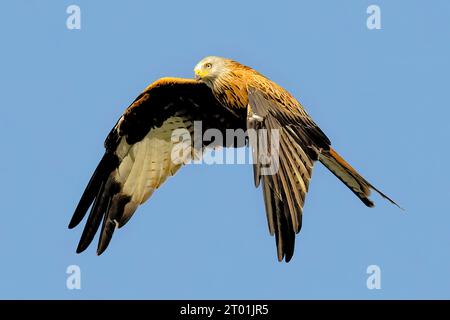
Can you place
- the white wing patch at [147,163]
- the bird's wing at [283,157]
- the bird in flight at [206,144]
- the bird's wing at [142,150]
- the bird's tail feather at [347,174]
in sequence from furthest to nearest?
the white wing patch at [147,163], the bird's wing at [142,150], the bird's tail feather at [347,174], the bird in flight at [206,144], the bird's wing at [283,157]

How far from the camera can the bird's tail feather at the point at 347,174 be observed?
11.5 m

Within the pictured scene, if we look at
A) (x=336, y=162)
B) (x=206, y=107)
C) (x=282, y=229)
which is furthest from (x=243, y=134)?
(x=282, y=229)

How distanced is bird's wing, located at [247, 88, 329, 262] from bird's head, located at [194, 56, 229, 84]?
0.57m

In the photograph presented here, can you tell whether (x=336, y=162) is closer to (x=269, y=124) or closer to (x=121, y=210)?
(x=269, y=124)

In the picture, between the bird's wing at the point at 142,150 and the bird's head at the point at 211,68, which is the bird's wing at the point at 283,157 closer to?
the bird's head at the point at 211,68

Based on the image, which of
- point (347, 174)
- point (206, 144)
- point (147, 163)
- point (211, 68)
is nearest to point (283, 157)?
point (347, 174)

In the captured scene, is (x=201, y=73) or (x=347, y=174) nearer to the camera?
(x=347, y=174)

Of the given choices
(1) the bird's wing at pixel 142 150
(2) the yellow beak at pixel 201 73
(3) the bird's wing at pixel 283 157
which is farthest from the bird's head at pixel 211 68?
(3) the bird's wing at pixel 283 157

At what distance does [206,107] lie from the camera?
40.5ft

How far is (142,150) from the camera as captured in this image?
12641 mm

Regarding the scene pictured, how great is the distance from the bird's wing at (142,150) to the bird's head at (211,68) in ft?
0.80

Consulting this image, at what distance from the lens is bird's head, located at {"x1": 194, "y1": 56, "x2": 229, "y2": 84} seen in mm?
11727

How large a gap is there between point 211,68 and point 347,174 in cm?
192

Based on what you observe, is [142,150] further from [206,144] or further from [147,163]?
[206,144]
